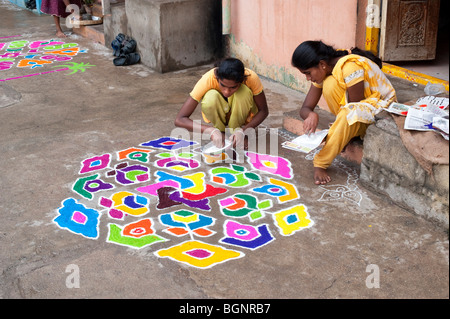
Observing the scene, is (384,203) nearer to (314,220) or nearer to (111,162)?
(314,220)

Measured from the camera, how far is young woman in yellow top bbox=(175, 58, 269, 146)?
3873 millimetres

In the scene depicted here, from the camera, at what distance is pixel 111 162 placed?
4090mm

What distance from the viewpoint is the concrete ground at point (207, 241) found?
2680 millimetres

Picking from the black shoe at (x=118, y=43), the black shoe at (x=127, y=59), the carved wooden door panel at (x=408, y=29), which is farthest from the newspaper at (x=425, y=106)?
the black shoe at (x=118, y=43)

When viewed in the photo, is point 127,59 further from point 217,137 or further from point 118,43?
point 217,137

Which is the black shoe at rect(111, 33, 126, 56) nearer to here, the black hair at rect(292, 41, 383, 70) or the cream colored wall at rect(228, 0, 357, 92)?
the cream colored wall at rect(228, 0, 357, 92)

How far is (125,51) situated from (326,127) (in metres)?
3.20

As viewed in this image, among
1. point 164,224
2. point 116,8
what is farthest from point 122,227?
point 116,8

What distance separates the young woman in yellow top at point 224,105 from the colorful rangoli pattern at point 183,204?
247 mm

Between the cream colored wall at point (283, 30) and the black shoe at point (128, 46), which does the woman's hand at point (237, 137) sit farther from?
the black shoe at point (128, 46)

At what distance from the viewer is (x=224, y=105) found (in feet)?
13.1

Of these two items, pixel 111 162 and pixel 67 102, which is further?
pixel 67 102

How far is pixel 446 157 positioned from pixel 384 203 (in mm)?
565

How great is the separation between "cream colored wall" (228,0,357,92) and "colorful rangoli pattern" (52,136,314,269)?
144 centimetres
